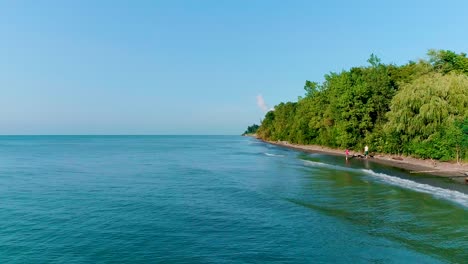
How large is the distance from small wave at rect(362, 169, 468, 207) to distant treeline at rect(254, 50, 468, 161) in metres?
11.5

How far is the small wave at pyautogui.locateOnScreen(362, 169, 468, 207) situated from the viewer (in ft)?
84.4

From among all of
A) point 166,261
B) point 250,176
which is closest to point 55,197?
point 166,261

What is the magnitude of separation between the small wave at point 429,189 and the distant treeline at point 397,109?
11495mm

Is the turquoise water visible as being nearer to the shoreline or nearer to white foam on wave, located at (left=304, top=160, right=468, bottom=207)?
white foam on wave, located at (left=304, top=160, right=468, bottom=207)

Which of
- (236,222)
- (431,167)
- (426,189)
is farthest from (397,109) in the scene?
(236,222)

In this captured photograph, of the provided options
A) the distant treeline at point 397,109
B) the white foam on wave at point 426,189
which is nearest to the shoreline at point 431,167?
the distant treeline at point 397,109

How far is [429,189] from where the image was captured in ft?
97.8

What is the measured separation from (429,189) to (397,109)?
23.7 m

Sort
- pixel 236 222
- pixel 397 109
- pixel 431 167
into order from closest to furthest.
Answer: pixel 236 222 → pixel 431 167 → pixel 397 109

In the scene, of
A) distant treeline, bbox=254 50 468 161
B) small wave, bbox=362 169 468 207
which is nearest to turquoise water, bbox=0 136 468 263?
small wave, bbox=362 169 468 207

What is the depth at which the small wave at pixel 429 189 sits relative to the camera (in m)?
25.7

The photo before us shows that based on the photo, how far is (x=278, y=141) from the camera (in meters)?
144

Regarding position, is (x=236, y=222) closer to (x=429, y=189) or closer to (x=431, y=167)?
(x=429, y=189)

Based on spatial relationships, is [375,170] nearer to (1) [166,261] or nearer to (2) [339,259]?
(2) [339,259]
